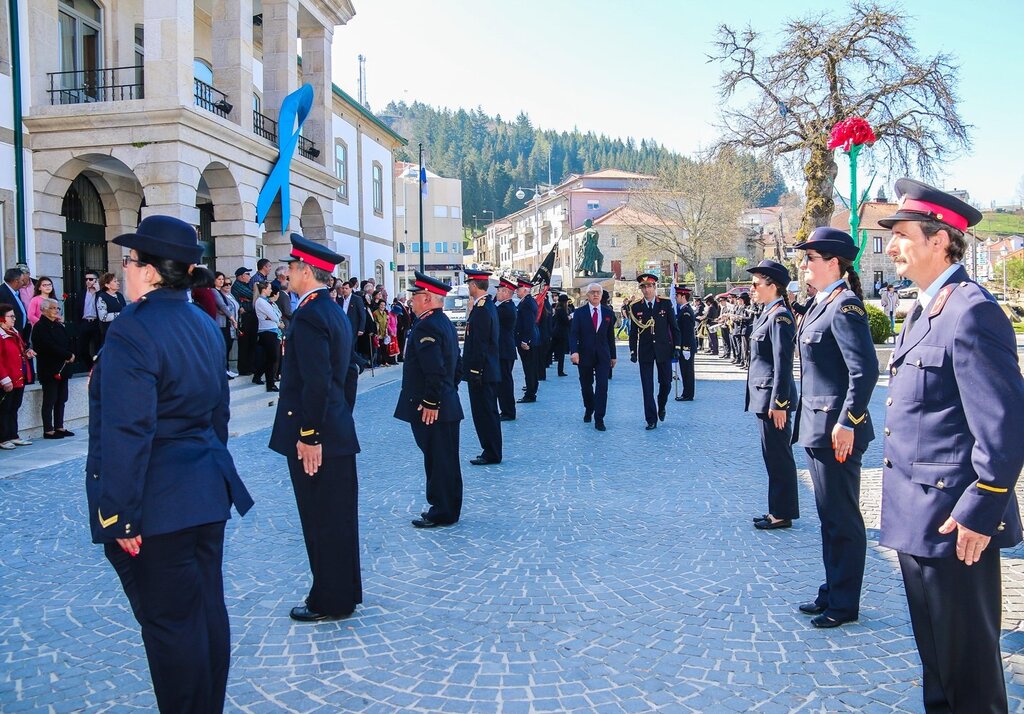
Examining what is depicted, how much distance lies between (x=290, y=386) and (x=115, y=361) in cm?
173

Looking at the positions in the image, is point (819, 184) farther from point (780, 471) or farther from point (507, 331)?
point (780, 471)

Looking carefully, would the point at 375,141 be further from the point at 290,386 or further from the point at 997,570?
the point at 997,570

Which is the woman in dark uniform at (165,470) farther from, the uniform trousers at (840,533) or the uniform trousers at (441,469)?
the uniform trousers at (441,469)

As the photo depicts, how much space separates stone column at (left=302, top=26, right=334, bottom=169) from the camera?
23.3m

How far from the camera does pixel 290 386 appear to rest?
457 cm

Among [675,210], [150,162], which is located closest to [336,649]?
[150,162]

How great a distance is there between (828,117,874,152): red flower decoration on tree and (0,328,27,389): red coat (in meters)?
17.0

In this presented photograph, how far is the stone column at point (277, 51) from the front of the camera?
20.8 m

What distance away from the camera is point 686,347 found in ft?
50.0

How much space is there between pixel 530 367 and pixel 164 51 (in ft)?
29.9

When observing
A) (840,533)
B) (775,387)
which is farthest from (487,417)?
(840,533)

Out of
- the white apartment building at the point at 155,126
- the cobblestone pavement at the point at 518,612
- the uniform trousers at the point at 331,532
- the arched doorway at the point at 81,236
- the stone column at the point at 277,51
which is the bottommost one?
the cobblestone pavement at the point at 518,612

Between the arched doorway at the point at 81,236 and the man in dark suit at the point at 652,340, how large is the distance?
37.5 feet

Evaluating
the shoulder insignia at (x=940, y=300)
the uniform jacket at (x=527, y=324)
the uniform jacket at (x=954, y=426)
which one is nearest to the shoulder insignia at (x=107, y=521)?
the uniform jacket at (x=954, y=426)
